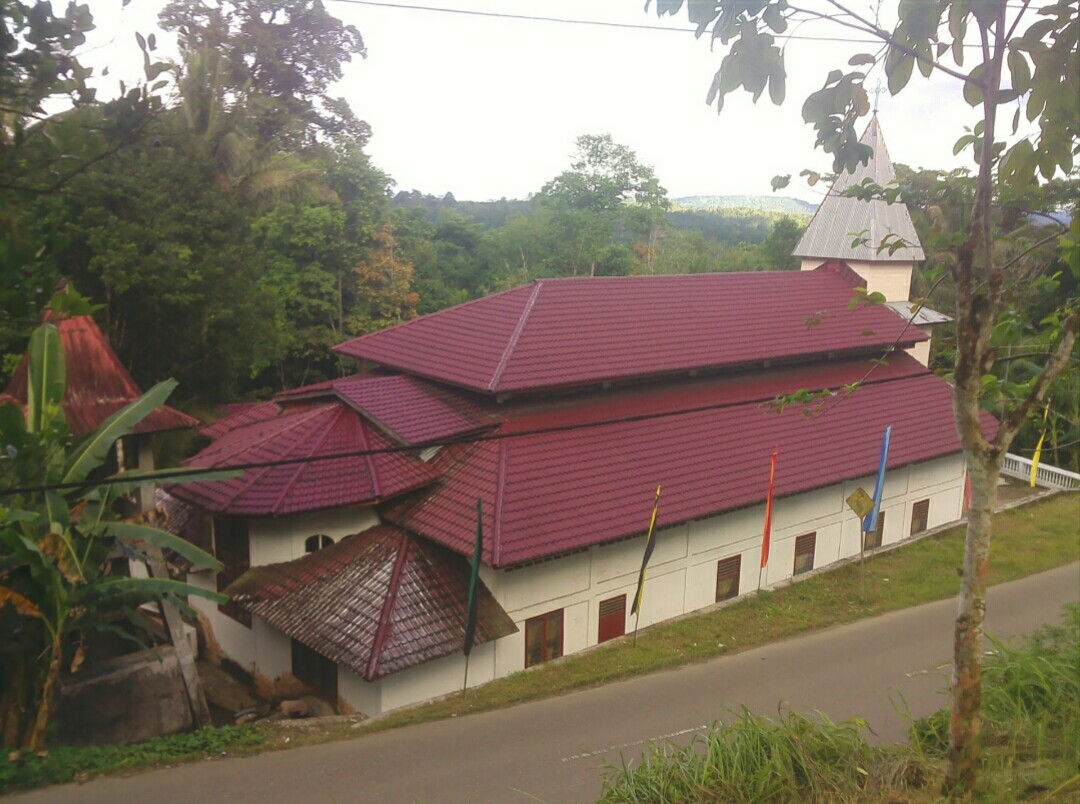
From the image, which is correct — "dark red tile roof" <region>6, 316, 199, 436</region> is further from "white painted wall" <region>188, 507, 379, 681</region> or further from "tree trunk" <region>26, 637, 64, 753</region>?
"tree trunk" <region>26, 637, 64, 753</region>

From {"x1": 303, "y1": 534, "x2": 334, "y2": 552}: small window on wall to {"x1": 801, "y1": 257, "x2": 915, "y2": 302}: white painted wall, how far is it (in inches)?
671

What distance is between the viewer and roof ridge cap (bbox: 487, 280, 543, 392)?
15570mm

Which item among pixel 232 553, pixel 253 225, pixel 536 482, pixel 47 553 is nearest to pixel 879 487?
pixel 536 482

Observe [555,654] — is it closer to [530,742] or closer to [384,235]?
[530,742]

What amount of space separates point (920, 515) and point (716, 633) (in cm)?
847

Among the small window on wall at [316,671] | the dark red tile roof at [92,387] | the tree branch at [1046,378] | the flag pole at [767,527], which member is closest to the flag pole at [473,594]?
the small window on wall at [316,671]

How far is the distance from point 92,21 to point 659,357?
13314mm

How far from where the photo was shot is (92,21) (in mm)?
5480

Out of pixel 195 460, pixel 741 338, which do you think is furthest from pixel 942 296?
pixel 195 460

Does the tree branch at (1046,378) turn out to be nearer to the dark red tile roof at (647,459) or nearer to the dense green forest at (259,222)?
the dense green forest at (259,222)

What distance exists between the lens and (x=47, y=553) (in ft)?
29.7

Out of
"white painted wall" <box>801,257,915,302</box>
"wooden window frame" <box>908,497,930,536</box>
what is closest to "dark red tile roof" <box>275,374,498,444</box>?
"wooden window frame" <box>908,497,930,536</box>

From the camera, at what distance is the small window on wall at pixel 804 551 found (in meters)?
18.3

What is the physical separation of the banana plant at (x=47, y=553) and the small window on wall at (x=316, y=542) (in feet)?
13.9
